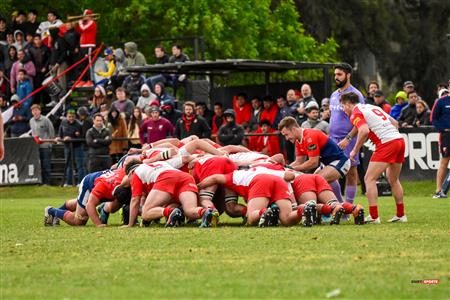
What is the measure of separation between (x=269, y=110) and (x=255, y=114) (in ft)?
2.45

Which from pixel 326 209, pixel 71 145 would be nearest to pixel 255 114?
pixel 71 145

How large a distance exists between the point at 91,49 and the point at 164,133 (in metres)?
8.44

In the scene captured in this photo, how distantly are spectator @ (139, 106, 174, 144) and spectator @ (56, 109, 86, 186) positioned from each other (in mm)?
3628

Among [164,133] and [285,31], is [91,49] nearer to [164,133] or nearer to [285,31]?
[164,133]

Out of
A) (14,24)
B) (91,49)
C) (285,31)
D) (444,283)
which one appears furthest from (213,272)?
(285,31)

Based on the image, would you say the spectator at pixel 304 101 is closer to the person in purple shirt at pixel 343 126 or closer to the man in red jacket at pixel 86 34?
the person in purple shirt at pixel 343 126

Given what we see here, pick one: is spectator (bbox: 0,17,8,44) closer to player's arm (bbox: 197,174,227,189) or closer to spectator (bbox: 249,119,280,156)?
spectator (bbox: 249,119,280,156)

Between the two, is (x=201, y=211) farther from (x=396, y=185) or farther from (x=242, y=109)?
(x=242, y=109)

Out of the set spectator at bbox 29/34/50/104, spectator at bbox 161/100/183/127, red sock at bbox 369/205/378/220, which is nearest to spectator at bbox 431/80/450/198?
spectator at bbox 161/100/183/127

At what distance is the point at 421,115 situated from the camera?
1215 inches

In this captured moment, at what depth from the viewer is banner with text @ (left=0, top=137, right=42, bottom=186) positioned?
3534cm

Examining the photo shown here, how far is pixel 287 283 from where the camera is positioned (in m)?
10.8

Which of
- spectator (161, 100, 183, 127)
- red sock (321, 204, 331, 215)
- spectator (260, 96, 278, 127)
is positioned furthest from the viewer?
spectator (161, 100, 183, 127)

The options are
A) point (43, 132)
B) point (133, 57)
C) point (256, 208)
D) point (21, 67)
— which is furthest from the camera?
point (21, 67)
